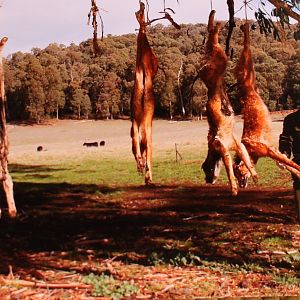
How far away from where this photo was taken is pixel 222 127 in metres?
3.53

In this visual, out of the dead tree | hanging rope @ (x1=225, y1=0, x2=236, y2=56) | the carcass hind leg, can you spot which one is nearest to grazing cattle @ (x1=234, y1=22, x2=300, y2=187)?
the carcass hind leg

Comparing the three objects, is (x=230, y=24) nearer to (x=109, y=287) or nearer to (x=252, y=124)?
(x=252, y=124)

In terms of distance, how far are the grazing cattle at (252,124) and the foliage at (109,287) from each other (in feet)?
13.8

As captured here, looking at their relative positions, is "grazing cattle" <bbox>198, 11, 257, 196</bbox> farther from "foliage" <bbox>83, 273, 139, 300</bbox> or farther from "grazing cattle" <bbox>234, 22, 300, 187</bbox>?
"foliage" <bbox>83, 273, 139, 300</bbox>

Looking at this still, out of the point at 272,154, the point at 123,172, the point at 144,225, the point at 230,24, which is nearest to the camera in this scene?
the point at 272,154

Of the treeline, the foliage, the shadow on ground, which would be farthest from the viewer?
the shadow on ground

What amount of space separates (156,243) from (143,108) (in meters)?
6.69

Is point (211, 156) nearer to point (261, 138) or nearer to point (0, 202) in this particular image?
point (261, 138)

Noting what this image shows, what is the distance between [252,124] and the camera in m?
3.66

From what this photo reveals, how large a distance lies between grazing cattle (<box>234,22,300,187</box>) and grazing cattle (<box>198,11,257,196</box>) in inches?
4.4

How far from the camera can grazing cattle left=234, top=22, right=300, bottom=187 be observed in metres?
3.56

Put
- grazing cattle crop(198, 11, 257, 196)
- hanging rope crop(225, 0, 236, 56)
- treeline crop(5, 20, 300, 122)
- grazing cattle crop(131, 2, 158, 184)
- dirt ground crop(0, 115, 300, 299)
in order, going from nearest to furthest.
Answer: grazing cattle crop(198, 11, 257, 196) < grazing cattle crop(131, 2, 158, 184) < hanging rope crop(225, 0, 236, 56) < treeline crop(5, 20, 300, 122) < dirt ground crop(0, 115, 300, 299)

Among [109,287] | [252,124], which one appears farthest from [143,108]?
[109,287]

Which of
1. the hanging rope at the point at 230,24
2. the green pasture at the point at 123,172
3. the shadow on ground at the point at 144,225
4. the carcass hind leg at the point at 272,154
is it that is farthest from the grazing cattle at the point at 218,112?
the green pasture at the point at 123,172
